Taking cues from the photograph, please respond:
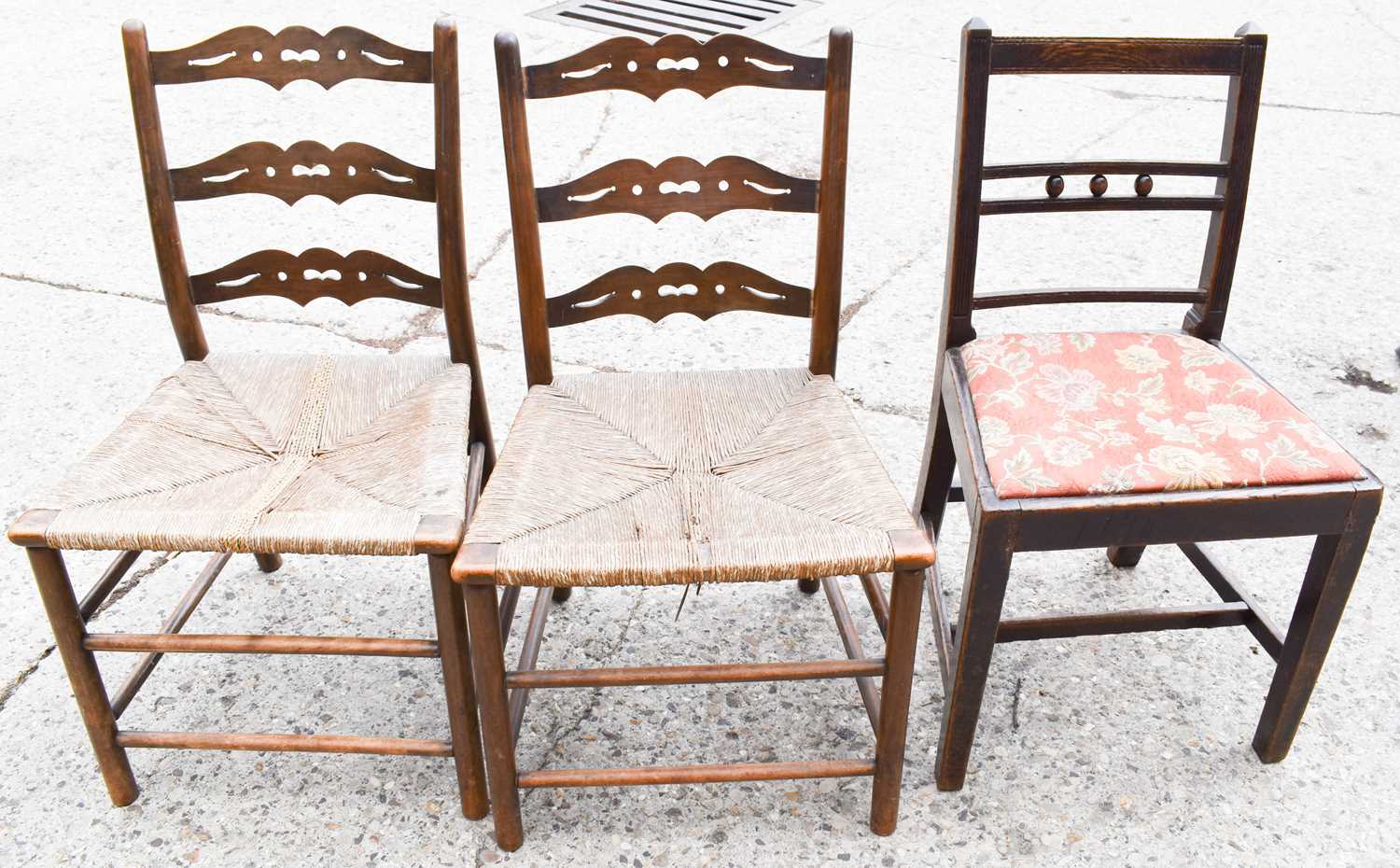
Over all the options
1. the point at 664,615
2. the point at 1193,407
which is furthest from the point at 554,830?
the point at 1193,407

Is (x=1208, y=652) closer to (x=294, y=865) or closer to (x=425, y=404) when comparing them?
(x=425, y=404)

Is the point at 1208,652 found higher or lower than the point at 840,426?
lower

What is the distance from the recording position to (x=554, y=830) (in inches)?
65.9

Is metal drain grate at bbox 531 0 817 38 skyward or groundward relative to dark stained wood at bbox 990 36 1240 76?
groundward

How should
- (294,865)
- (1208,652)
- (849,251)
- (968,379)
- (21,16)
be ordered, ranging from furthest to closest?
(21,16) < (849,251) < (1208,652) < (968,379) < (294,865)

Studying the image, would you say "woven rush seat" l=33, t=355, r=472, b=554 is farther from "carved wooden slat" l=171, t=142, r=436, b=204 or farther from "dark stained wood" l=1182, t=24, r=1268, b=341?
"dark stained wood" l=1182, t=24, r=1268, b=341

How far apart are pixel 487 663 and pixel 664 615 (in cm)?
65

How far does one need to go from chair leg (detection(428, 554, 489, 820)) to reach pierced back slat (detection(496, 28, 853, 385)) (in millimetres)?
460

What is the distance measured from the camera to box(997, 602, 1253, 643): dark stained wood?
171cm

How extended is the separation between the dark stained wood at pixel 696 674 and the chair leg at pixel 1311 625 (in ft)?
2.04

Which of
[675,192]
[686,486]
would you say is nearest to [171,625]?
[686,486]

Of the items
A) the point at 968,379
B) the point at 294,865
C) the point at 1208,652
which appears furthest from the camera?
the point at 1208,652

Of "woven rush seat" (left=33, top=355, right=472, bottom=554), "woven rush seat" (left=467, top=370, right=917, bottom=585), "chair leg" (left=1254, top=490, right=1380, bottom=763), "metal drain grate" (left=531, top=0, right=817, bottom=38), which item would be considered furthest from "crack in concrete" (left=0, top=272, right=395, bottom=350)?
"metal drain grate" (left=531, top=0, right=817, bottom=38)

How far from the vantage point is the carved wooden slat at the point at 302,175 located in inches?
69.4
